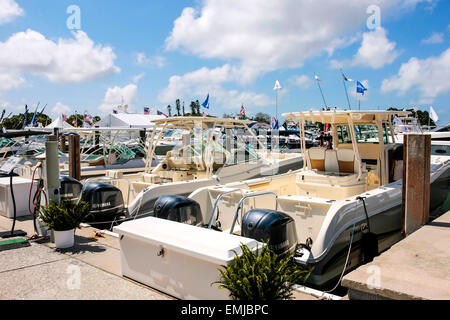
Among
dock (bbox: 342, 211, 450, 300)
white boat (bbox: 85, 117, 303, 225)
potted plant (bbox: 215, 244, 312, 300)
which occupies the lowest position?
dock (bbox: 342, 211, 450, 300)

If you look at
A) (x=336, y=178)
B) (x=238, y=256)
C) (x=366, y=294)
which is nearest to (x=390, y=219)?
(x=336, y=178)

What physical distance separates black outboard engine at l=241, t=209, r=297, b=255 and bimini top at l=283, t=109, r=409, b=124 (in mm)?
3069

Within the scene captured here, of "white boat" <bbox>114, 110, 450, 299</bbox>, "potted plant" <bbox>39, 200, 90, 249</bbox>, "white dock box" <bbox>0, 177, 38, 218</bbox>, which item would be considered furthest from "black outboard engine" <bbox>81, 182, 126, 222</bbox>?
"white dock box" <bbox>0, 177, 38, 218</bbox>

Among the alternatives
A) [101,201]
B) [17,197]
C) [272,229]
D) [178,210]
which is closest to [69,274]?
[178,210]

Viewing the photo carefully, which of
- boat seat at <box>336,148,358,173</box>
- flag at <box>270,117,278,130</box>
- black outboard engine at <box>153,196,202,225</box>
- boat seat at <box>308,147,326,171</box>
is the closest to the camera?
black outboard engine at <box>153,196,202,225</box>

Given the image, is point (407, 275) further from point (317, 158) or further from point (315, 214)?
point (317, 158)

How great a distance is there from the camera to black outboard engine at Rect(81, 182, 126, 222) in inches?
273

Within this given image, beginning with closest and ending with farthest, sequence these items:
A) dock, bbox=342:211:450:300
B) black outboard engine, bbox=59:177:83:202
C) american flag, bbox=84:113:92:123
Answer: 1. dock, bbox=342:211:450:300
2. black outboard engine, bbox=59:177:83:202
3. american flag, bbox=84:113:92:123

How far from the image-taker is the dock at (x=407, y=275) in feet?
10.5

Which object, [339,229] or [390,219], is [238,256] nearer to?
[339,229]

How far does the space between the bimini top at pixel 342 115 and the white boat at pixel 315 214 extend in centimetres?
2

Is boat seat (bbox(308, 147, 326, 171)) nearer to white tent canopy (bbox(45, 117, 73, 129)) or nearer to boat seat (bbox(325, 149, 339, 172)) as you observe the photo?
boat seat (bbox(325, 149, 339, 172))

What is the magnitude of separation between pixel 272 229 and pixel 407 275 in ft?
4.87

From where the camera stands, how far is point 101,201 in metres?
7.00
